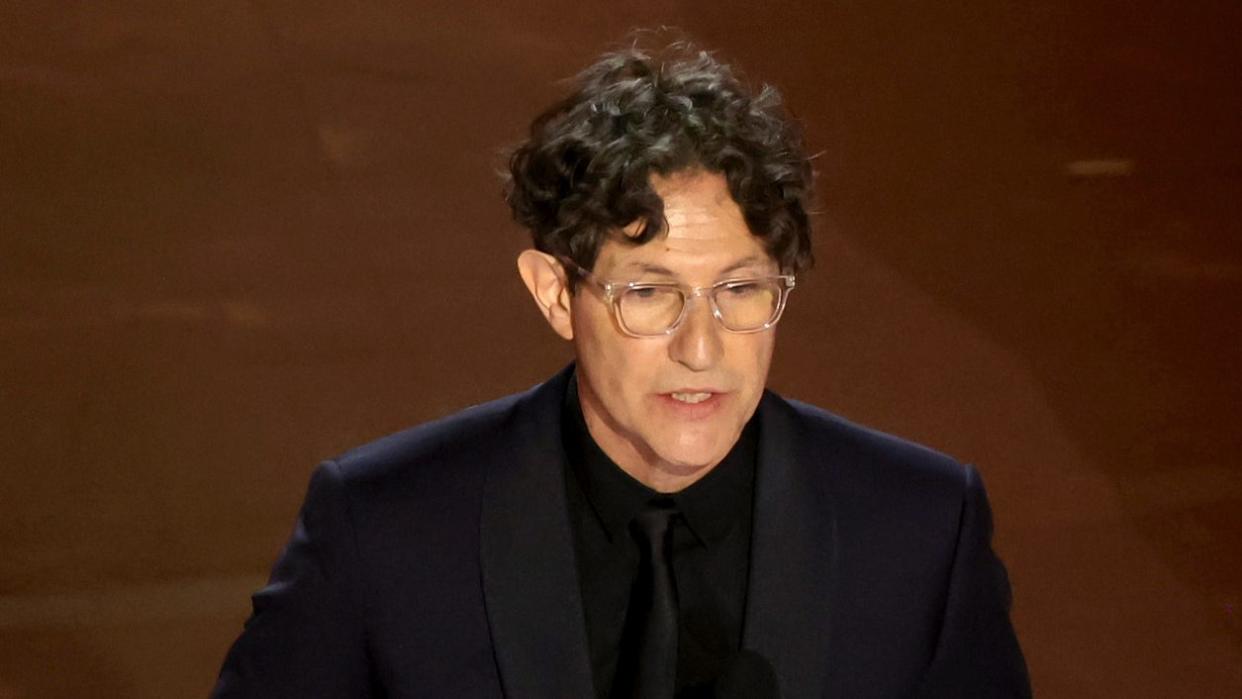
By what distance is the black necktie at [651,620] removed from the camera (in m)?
1.77

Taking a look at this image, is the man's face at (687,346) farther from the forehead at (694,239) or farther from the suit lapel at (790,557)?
the suit lapel at (790,557)

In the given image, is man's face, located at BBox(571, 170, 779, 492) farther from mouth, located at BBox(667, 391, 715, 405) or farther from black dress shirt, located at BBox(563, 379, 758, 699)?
black dress shirt, located at BBox(563, 379, 758, 699)

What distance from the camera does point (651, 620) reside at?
1.80 meters

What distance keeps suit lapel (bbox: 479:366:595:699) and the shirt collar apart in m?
0.03

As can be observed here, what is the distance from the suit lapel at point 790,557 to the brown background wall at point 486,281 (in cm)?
109

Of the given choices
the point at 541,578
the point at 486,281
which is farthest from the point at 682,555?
the point at 486,281

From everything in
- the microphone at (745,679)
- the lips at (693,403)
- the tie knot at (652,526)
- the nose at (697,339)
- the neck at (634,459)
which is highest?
the nose at (697,339)

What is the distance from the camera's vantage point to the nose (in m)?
1.69

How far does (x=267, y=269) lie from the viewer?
284 cm

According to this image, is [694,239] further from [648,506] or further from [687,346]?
[648,506]

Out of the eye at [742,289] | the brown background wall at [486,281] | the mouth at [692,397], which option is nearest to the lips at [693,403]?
the mouth at [692,397]

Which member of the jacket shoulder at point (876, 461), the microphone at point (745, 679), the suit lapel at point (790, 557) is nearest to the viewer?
the microphone at point (745, 679)

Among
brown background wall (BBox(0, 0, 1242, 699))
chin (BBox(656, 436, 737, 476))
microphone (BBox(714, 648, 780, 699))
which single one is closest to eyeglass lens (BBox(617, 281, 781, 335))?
chin (BBox(656, 436, 737, 476))

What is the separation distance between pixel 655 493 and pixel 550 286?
267 millimetres
